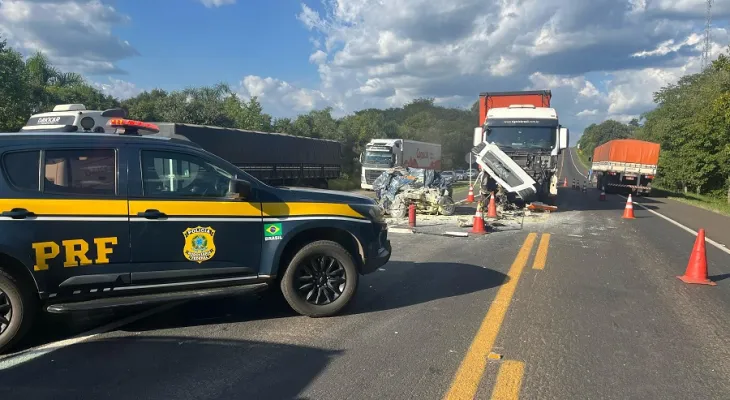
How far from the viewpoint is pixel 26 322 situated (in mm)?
4516

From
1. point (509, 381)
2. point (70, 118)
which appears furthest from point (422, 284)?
point (70, 118)

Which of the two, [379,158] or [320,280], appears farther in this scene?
[379,158]

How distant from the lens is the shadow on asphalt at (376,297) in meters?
5.51

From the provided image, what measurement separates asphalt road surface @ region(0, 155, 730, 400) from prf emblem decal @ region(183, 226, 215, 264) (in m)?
0.72

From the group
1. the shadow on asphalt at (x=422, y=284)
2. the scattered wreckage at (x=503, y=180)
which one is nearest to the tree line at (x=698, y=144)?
the scattered wreckage at (x=503, y=180)

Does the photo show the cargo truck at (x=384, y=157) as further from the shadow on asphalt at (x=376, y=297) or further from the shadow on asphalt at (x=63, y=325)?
the shadow on asphalt at (x=63, y=325)

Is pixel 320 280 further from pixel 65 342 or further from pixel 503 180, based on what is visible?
pixel 503 180

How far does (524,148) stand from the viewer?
679 inches

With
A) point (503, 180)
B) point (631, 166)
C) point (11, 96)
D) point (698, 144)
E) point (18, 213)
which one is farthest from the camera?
point (698, 144)

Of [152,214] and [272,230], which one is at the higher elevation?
[152,214]

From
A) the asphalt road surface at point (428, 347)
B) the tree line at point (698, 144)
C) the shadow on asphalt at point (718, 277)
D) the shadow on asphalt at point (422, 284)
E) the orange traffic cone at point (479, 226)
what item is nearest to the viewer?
the asphalt road surface at point (428, 347)

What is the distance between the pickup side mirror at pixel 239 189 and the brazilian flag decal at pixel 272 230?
0.37 metres

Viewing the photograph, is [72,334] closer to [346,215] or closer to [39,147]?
[39,147]

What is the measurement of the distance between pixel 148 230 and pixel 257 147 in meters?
16.2
